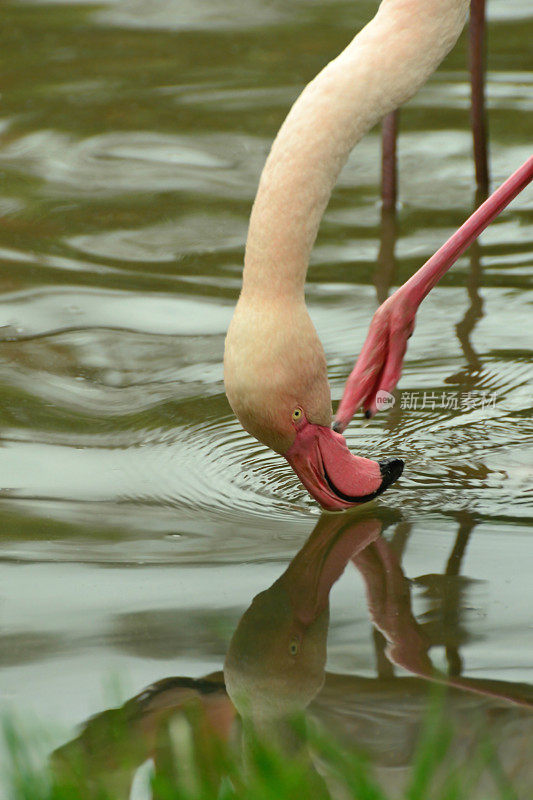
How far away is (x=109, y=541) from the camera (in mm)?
3348

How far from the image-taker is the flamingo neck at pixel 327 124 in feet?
10.5

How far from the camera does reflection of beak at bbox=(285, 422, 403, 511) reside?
3.33 metres

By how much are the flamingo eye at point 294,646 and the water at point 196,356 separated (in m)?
0.09

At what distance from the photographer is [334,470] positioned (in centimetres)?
337

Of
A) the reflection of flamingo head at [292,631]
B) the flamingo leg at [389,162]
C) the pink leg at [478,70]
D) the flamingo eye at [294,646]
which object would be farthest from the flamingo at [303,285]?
the pink leg at [478,70]

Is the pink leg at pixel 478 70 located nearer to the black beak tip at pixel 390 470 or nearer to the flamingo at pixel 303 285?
the flamingo at pixel 303 285

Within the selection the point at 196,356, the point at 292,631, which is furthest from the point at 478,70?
the point at 292,631

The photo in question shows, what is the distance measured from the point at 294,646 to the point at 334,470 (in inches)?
23.4

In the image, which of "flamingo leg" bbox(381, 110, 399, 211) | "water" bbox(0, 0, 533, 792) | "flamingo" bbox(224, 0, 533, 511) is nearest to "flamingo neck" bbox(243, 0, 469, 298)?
"flamingo" bbox(224, 0, 533, 511)

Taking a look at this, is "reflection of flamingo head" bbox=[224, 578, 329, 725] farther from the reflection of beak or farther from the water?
the reflection of beak

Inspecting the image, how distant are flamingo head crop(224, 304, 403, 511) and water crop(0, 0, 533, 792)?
12cm

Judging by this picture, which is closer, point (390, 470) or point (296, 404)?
point (296, 404)

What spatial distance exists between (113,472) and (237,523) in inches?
18.6

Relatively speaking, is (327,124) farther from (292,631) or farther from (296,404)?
(292,631)
